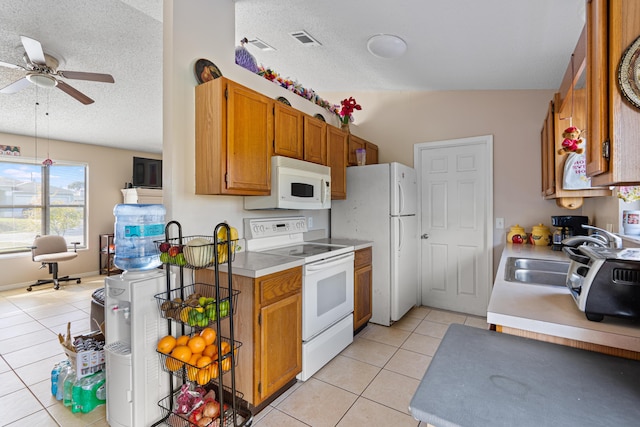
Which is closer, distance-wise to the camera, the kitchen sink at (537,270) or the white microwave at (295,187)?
the kitchen sink at (537,270)

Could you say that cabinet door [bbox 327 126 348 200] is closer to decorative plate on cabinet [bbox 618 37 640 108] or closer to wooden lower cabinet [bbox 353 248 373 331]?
wooden lower cabinet [bbox 353 248 373 331]

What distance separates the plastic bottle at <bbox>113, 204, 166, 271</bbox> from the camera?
1914 mm

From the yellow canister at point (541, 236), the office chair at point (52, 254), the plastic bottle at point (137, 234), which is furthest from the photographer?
the office chair at point (52, 254)

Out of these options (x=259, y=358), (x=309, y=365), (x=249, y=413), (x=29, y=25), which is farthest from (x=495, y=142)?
(x=29, y=25)

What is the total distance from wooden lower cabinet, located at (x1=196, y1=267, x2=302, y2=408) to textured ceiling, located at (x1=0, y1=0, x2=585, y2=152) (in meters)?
1.92

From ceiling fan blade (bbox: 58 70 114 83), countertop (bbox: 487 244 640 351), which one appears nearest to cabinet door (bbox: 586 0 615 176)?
countertop (bbox: 487 244 640 351)

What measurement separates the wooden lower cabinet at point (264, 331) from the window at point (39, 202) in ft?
16.6

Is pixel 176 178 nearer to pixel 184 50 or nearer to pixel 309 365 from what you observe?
pixel 184 50

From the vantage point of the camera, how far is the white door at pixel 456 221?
3.48 meters

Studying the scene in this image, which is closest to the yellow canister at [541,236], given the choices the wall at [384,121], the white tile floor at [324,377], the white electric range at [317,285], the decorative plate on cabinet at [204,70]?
the wall at [384,121]

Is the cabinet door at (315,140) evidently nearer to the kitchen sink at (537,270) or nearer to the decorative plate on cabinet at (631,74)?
the kitchen sink at (537,270)

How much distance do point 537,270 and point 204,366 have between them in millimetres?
2278

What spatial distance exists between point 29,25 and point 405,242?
369 cm

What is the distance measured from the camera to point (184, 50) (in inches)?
80.7
